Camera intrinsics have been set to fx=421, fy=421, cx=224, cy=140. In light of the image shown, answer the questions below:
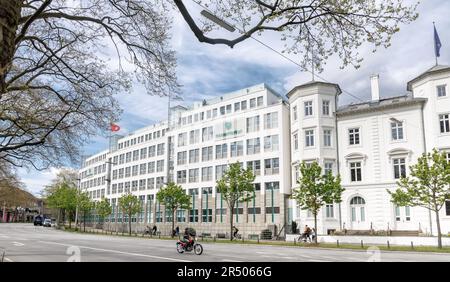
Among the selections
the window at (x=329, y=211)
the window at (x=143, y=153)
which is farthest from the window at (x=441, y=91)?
the window at (x=143, y=153)

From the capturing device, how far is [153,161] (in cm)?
8000

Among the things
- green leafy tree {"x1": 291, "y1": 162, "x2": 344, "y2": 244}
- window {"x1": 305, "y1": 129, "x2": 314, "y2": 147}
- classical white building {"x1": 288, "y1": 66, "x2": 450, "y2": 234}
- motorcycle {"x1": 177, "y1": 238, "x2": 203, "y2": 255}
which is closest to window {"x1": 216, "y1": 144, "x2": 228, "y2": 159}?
classical white building {"x1": 288, "y1": 66, "x2": 450, "y2": 234}

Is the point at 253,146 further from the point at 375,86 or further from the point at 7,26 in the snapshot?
the point at 7,26

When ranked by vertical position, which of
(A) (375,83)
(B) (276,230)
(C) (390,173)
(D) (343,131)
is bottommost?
(B) (276,230)

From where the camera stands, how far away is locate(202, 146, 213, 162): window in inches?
2554

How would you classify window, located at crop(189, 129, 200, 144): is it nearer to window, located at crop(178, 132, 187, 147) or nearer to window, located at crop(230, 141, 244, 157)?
window, located at crop(178, 132, 187, 147)

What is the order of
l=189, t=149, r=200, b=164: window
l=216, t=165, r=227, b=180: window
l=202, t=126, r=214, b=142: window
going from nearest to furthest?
1. l=216, t=165, r=227, b=180: window
2. l=202, t=126, r=214, b=142: window
3. l=189, t=149, r=200, b=164: window

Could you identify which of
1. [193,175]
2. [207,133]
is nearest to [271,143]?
[207,133]

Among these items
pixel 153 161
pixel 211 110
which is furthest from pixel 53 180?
pixel 211 110

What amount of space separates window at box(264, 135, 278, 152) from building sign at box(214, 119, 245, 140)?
4985 millimetres

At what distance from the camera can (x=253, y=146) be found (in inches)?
2297
